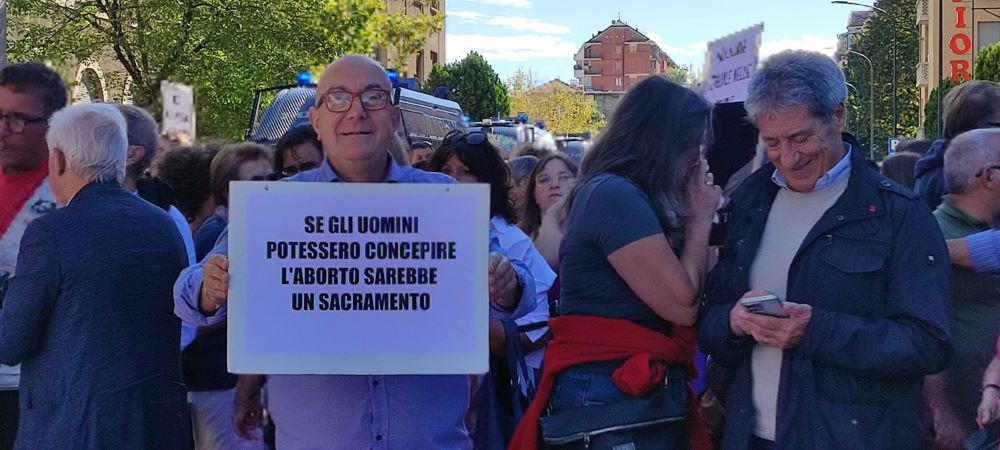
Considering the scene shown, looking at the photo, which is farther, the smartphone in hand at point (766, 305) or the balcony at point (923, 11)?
the balcony at point (923, 11)

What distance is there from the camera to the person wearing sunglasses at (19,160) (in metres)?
4.36

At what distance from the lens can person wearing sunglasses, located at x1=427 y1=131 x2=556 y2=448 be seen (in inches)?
155

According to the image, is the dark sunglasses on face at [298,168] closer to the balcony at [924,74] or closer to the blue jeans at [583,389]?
the blue jeans at [583,389]

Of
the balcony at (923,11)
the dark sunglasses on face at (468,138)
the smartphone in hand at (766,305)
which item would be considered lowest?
the smartphone in hand at (766,305)

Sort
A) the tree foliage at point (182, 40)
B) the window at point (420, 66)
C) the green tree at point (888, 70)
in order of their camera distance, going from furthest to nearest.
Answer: the green tree at point (888, 70)
the window at point (420, 66)
the tree foliage at point (182, 40)

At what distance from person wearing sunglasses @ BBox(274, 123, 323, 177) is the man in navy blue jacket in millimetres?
2746

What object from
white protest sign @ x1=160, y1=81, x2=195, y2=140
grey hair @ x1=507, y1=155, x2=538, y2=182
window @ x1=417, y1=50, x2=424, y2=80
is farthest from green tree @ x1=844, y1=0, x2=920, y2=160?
white protest sign @ x1=160, y1=81, x2=195, y2=140

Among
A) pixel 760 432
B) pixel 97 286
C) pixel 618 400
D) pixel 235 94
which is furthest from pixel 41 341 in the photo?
pixel 235 94

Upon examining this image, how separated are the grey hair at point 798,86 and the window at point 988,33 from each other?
4989 centimetres

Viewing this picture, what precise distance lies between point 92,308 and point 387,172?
110cm

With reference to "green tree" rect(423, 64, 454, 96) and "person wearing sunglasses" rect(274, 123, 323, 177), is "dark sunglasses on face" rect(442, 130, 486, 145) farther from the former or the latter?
"green tree" rect(423, 64, 454, 96)

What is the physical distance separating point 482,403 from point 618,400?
27.9 inches

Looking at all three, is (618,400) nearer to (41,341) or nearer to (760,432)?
(760,432)

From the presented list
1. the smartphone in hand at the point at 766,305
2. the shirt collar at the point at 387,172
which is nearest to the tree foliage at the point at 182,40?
the shirt collar at the point at 387,172
